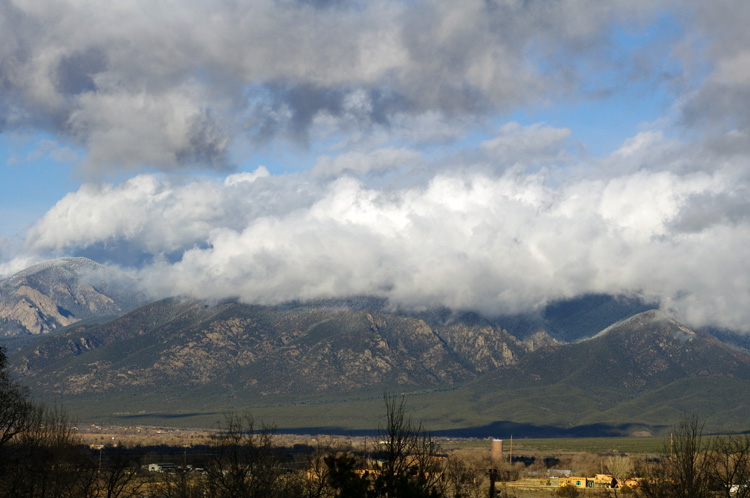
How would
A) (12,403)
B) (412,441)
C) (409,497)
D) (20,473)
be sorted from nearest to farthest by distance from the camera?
(409,497)
(412,441)
(12,403)
(20,473)

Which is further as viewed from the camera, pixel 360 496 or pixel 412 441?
pixel 412 441

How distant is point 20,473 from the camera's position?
104500 millimetres

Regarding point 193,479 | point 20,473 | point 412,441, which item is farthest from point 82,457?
point 412,441

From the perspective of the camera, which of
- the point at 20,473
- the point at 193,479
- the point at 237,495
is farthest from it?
the point at 193,479

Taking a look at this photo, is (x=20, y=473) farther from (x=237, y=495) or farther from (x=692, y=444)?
(x=692, y=444)

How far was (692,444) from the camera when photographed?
321ft

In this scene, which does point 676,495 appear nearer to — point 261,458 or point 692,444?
point 692,444

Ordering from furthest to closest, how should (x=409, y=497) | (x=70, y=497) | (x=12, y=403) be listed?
(x=70, y=497)
(x=12, y=403)
(x=409, y=497)

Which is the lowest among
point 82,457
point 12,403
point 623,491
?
point 623,491

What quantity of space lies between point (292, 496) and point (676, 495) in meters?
49.6

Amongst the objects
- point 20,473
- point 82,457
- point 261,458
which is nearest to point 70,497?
point 20,473

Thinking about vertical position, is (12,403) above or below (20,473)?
above

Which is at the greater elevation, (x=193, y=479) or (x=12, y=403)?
(x=12, y=403)

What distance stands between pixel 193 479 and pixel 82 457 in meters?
38.1
